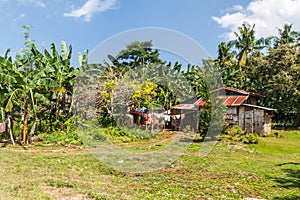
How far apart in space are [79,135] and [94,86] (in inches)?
141

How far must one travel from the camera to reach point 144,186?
20.0ft

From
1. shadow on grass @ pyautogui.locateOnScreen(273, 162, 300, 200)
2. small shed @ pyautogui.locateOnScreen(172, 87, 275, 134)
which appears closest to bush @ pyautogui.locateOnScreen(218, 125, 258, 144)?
small shed @ pyautogui.locateOnScreen(172, 87, 275, 134)

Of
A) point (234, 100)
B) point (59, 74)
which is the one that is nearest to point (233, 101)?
point (234, 100)

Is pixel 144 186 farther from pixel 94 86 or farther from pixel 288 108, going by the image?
pixel 288 108

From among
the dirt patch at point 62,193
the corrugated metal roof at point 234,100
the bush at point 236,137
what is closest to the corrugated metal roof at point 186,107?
the corrugated metal roof at point 234,100

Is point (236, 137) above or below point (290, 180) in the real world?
above

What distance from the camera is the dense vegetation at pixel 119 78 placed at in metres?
12.5

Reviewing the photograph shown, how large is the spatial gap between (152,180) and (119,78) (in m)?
11.5

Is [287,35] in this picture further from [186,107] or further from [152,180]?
[152,180]

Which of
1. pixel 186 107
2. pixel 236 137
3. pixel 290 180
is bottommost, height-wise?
pixel 290 180

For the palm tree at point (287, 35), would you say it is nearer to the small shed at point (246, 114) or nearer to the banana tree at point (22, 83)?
the small shed at point (246, 114)

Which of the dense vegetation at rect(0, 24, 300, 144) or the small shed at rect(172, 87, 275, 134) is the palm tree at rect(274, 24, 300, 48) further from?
the small shed at rect(172, 87, 275, 134)

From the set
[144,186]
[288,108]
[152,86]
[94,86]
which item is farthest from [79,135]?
[288,108]

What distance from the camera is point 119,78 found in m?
17.5
